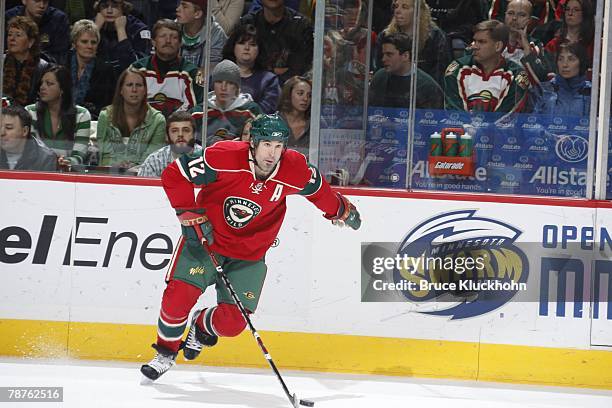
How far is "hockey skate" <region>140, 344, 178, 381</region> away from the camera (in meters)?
4.72

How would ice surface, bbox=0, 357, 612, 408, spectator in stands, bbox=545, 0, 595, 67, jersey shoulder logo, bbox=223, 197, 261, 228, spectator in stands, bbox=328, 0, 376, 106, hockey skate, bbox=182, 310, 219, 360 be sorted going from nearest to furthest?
ice surface, bbox=0, 357, 612, 408 < jersey shoulder logo, bbox=223, 197, 261, 228 < hockey skate, bbox=182, 310, 219, 360 < spectator in stands, bbox=545, 0, 595, 67 < spectator in stands, bbox=328, 0, 376, 106

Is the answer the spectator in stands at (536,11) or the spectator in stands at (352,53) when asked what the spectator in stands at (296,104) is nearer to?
the spectator in stands at (352,53)

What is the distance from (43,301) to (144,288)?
508mm

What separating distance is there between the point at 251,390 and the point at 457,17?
2.08 metres

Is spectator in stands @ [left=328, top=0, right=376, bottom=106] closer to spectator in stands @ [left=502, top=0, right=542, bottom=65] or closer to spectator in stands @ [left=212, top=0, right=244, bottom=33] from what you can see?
spectator in stands @ [left=212, top=0, right=244, bottom=33]

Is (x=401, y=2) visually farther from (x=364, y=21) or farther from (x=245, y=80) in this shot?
(x=245, y=80)

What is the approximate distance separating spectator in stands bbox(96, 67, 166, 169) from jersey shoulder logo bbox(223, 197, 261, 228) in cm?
83

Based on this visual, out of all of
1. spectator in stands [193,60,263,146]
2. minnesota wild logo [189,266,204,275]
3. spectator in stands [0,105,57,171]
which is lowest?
minnesota wild logo [189,266,204,275]

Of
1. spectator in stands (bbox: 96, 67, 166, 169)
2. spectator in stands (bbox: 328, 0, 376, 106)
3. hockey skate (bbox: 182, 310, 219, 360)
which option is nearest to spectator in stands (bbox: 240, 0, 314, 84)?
spectator in stands (bbox: 328, 0, 376, 106)

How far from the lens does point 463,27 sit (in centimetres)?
524

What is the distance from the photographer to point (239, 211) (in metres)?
4.72

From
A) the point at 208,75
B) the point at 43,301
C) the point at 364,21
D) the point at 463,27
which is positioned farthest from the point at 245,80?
the point at 43,301

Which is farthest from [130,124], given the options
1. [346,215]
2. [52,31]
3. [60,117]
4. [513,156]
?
[513,156]

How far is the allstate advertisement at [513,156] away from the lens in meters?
5.23
